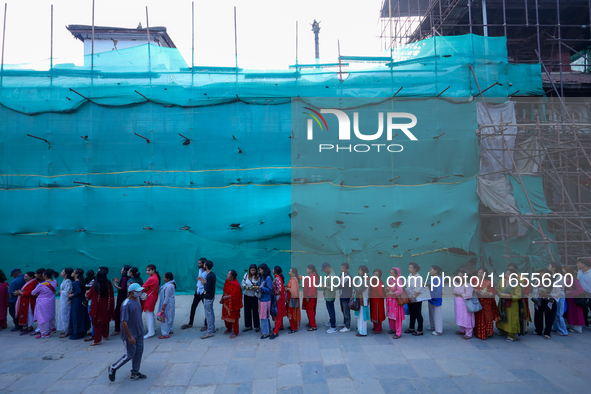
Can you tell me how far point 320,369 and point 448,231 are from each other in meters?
6.44

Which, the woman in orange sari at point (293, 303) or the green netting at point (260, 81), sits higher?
the green netting at point (260, 81)

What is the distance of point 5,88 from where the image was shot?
33.5ft

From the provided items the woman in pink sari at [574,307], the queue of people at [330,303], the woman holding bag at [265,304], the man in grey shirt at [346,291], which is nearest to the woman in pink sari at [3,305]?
the queue of people at [330,303]

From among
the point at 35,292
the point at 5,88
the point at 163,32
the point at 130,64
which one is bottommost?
the point at 35,292

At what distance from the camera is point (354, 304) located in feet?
19.9

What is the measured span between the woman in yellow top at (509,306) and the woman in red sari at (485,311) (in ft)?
0.39

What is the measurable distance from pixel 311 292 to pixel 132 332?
327cm

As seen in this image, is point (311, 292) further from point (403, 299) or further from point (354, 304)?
point (403, 299)

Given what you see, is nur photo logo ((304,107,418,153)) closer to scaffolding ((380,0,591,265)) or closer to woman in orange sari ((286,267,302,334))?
scaffolding ((380,0,591,265))

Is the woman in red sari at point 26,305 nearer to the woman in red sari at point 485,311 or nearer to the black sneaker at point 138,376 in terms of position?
the black sneaker at point 138,376

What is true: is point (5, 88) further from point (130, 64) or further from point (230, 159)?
point (230, 159)

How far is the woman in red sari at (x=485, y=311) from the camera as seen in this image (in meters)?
5.88

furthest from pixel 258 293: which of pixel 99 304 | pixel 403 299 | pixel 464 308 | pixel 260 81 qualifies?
pixel 260 81

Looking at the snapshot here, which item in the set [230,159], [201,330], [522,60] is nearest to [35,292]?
[201,330]
